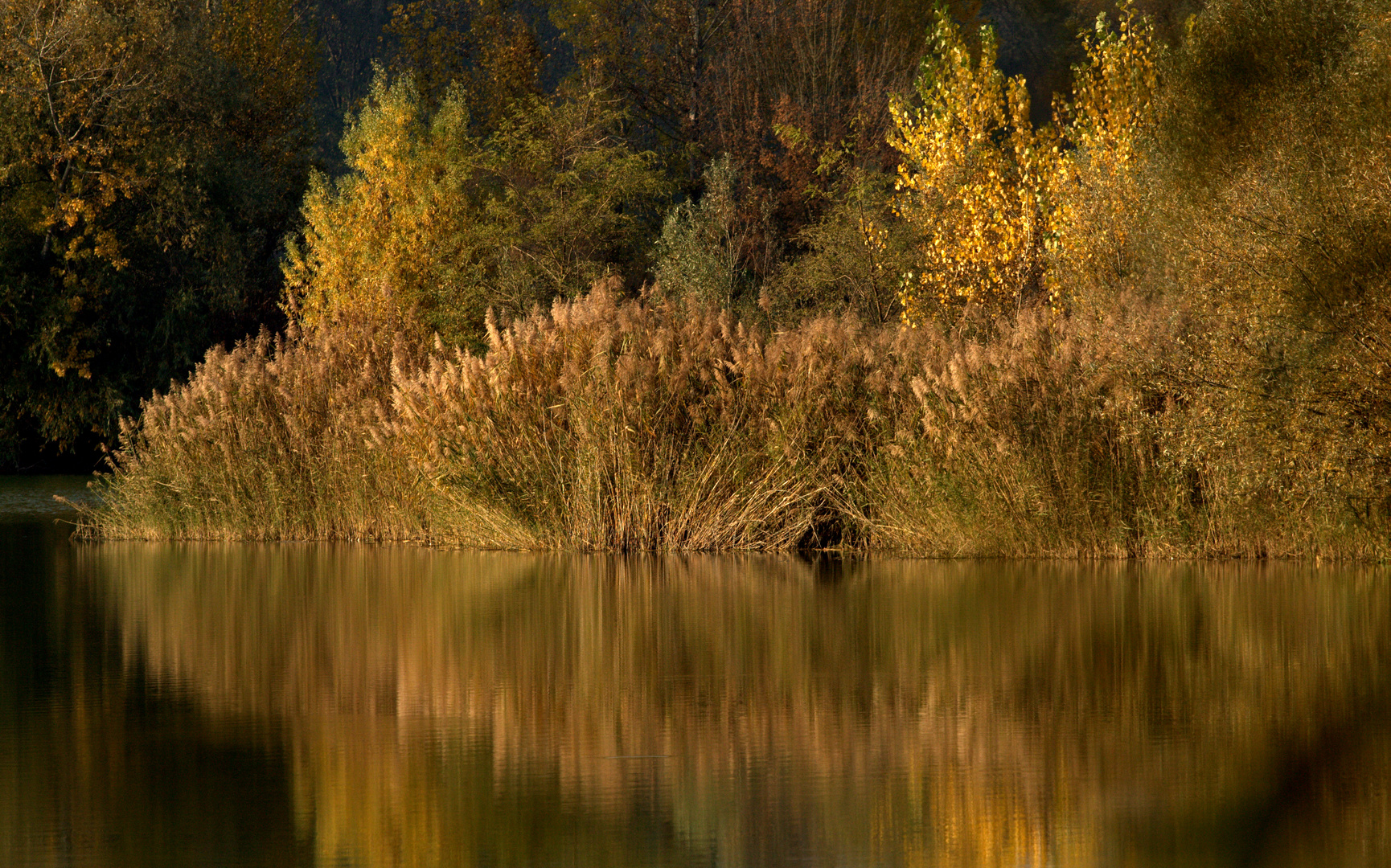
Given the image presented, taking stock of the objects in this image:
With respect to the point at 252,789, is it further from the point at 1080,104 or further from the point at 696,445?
the point at 1080,104

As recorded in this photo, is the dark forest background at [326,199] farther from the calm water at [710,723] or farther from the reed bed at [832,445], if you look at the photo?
the calm water at [710,723]

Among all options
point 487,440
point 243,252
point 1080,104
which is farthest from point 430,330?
point 487,440

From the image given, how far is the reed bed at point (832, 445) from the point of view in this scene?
14805 mm

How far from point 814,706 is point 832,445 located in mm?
8274

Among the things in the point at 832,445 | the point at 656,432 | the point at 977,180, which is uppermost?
the point at 977,180

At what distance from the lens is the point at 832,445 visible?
53.4 feet

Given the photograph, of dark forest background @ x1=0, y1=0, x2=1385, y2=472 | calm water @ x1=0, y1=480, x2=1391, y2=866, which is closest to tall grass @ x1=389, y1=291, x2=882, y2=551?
calm water @ x1=0, y1=480, x2=1391, y2=866

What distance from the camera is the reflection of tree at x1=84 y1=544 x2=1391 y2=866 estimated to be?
5723mm

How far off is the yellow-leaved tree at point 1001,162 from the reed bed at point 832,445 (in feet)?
19.5

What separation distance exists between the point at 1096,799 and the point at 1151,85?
18.2m

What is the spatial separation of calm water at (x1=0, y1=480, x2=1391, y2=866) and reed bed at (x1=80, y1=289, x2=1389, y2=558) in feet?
3.68

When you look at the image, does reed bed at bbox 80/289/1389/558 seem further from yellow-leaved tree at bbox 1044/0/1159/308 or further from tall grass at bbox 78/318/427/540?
yellow-leaved tree at bbox 1044/0/1159/308

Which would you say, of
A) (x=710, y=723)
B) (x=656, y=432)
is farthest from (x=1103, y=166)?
(x=710, y=723)

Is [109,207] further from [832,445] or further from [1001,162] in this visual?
[832,445]
